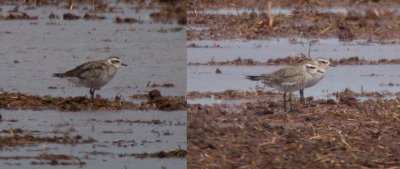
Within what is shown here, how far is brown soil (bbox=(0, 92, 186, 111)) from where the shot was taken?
41.0ft

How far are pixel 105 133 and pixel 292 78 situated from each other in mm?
1843

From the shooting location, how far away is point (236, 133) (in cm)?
933

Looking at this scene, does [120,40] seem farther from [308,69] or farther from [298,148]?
[298,148]

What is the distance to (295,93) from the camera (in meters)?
12.5

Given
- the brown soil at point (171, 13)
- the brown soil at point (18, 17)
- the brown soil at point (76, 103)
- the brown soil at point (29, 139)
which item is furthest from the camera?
the brown soil at point (171, 13)

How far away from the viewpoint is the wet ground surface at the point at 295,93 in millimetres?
8883

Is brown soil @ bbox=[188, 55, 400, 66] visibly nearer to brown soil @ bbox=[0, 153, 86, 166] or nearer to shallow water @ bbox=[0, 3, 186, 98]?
shallow water @ bbox=[0, 3, 186, 98]

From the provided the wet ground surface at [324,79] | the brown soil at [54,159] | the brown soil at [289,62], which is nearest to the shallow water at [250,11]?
the brown soil at [289,62]

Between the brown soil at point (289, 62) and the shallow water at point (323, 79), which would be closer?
the shallow water at point (323, 79)

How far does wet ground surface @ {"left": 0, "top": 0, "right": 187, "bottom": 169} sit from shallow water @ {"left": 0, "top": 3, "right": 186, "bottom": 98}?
14 millimetres

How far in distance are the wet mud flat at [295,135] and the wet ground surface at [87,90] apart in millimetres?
592

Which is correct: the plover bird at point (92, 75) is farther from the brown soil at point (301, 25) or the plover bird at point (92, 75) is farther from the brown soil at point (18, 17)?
the brown soil at point (18, 17)

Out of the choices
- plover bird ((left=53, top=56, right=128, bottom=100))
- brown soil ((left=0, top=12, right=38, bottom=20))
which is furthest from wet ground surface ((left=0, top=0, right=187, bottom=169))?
plover bird ((left=53, top=56, right=128, bottom=100))

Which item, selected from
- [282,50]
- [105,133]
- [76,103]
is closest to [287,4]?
[282,50]
